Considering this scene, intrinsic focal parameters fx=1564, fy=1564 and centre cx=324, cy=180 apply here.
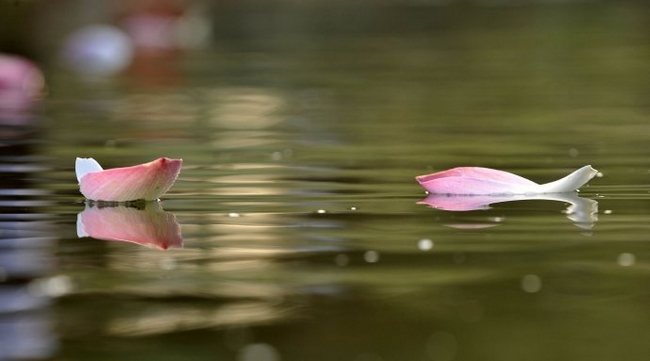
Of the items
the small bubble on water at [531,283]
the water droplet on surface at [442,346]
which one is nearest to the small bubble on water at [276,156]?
the small bubble on water at [531,283]

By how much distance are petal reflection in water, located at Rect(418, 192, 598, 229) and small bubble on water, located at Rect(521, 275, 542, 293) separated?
2.37 ft

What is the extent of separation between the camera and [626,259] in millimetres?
2416

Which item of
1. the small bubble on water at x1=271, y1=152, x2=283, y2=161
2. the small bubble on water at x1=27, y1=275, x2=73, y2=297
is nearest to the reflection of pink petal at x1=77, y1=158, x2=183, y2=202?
the small bubble on water at x1=27, y1=275, x2=73, y2=297

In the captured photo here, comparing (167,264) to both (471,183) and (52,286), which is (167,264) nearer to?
(52,286)

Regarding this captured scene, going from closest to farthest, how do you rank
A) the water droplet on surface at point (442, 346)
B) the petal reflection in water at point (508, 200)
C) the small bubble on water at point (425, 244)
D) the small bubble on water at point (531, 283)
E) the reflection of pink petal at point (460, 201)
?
1. the water droplet on surface at point (442, 346)
2. the small bubble on water at point (531, 283)
3. the small bubble on water at point (425, 244)
4. the petal reflection in water at point (508, 200)
5. the reflection of pink petal at point (460, 201)

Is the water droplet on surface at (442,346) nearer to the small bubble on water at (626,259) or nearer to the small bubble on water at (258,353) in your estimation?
the small bubble on water at (258,353)

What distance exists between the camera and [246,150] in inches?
190

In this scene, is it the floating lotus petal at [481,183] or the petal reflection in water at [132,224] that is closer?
the petal reflection in water at [132,224]

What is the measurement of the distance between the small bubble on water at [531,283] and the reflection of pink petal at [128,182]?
1094mm

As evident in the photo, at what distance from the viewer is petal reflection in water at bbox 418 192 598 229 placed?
3039 millimetres

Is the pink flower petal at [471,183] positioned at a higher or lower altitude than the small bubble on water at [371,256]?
higher

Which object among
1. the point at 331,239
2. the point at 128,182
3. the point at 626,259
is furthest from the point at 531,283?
the point at 128,182

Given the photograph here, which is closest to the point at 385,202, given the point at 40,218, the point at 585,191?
the point at 585,191

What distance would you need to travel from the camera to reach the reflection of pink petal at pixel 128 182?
318 cm
